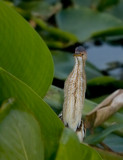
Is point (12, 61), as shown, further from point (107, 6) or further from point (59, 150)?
point (107, 6)

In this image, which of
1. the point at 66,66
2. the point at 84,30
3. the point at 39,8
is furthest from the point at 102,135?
the point at 39,8

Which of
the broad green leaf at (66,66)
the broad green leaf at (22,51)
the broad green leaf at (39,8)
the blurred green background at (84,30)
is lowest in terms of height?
the broad green leaf at (22,51)

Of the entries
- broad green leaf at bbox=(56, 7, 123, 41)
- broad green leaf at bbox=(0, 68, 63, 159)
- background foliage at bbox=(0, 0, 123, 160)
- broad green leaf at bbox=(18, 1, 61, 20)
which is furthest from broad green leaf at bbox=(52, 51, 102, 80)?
broad green leaf at bbox=(0, 68, 63, 159)

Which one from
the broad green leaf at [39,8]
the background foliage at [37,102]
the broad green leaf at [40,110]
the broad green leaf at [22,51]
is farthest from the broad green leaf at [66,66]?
the broad green leaf at [40,110]

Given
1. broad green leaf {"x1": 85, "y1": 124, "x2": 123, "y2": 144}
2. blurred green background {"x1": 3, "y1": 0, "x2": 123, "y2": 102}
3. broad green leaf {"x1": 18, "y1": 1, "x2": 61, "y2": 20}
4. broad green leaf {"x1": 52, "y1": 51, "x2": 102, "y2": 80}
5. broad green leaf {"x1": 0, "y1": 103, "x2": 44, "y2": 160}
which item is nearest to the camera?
broad green leaf {"x1": 0, "y1": 103, "x2": 44, "y2": 160}

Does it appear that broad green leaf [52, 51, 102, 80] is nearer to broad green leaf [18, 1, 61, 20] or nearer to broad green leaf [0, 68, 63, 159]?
broad green leaf [18, 1, 61, 20]

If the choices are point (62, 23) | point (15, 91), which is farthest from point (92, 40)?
point (15, 91)

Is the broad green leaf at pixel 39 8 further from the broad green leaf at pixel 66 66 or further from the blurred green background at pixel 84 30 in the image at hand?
the broad green leaf at pixel 66 66

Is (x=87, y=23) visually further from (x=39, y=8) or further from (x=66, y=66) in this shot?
(x=66, y=66)
